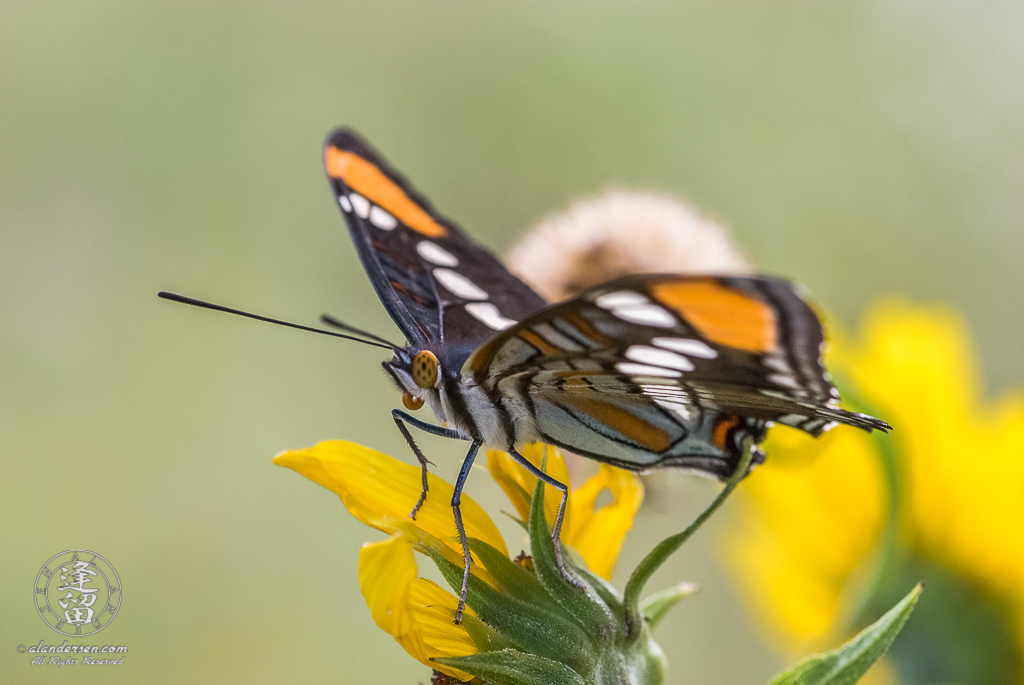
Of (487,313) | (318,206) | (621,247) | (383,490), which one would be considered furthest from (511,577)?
(318,206)

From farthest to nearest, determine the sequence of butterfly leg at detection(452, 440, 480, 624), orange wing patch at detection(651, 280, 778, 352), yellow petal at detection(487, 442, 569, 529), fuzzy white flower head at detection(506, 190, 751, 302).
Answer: fuzzy white flower head at detection(506, 190, 751, 302) < yellow petal at detection(487, 442, 569, 529) < butterfly leg at detection(452, 440, 480, 624) < orange wing patch at detection(651, 280, 778, 352)

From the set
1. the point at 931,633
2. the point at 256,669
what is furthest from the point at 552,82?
the point at 931,633

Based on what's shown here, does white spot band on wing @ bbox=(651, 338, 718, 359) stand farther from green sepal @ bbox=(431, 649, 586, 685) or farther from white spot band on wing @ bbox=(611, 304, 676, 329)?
green sepal @ bbox=(431, 649, 586, 685)

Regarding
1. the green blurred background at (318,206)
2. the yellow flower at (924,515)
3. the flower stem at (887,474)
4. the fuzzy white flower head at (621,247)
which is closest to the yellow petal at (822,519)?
the yellow flower at (924,515)

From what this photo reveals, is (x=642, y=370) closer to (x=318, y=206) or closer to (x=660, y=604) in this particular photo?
(x=660, y=604)

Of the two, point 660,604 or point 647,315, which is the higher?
point 647,315

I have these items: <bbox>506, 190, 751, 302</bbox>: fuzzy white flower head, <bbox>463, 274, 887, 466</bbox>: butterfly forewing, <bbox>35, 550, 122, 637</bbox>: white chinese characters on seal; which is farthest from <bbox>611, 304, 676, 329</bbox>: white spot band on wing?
<bbox>506, 190, 751, 302</bbox>: fuzzy white flower head
